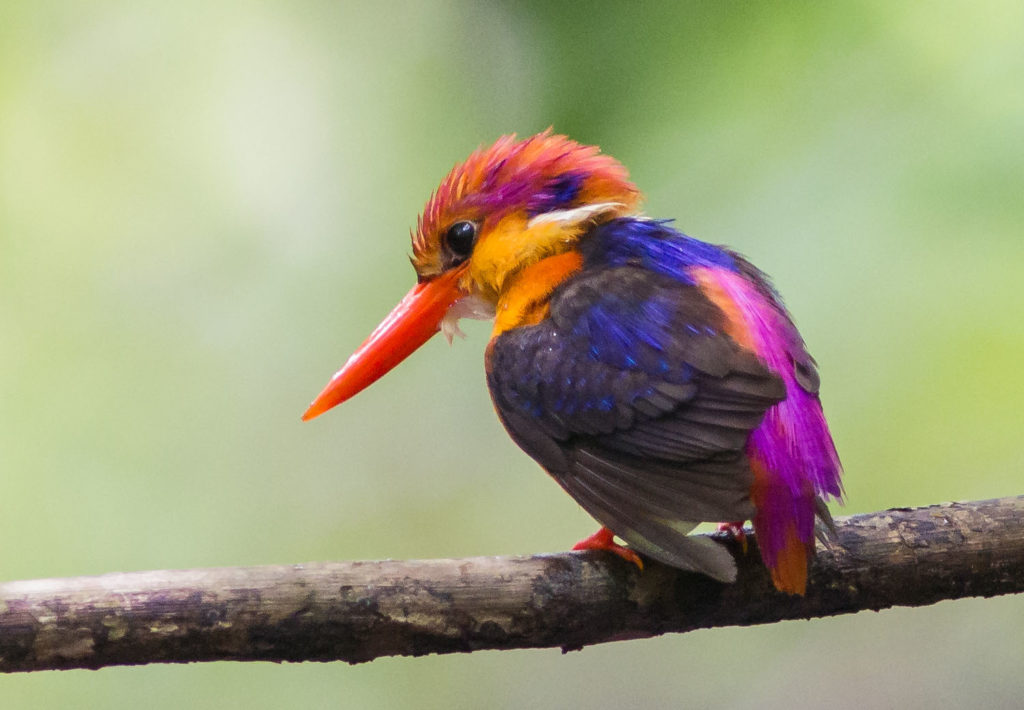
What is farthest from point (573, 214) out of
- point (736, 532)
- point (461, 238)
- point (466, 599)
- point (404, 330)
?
point (466, 599)

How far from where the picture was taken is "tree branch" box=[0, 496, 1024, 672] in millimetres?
1325

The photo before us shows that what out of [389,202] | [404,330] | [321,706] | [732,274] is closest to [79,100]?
[389,202]

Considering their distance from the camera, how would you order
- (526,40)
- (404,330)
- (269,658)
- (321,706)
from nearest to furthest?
(269,658), (526,40), (404,330), (321,706)

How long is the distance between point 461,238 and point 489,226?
0.07 meters

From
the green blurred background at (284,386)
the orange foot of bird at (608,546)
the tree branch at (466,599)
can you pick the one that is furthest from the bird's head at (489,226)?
the tree branch at (466,599)

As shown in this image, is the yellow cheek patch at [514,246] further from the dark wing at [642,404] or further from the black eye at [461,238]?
the dark wing at [642,404]

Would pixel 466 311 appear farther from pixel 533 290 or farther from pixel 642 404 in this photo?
pixel 642 404

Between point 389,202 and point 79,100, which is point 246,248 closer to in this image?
point 389,202

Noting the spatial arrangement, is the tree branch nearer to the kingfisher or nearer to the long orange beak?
the kingfisher

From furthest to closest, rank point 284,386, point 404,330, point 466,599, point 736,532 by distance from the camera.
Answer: point 284,386, point 404,330, point 736,532, point 466,599

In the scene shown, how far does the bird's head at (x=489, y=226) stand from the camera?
204cm

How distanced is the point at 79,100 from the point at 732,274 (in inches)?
76.1

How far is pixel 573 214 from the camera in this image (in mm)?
2027

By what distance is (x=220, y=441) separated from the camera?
2.92 metres
